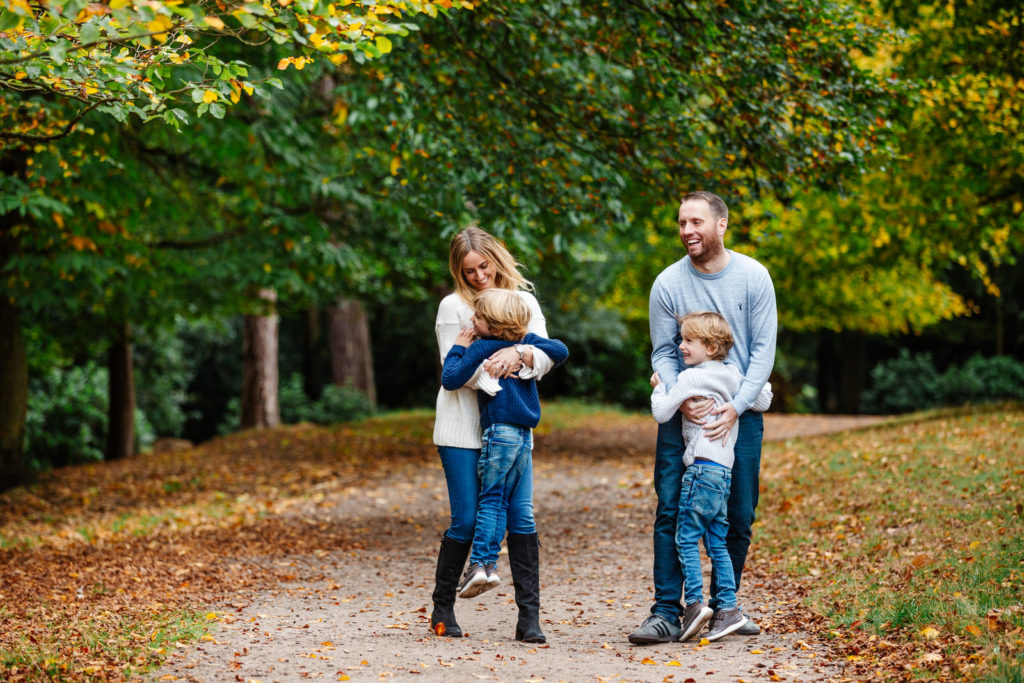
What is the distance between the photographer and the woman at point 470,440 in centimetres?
425

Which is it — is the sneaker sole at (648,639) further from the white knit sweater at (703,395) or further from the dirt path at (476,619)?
the white knit sweater at (703,395)

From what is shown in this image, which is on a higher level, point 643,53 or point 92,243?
point 643,53

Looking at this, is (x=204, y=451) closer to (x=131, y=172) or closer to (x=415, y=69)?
(x=131, y=172)

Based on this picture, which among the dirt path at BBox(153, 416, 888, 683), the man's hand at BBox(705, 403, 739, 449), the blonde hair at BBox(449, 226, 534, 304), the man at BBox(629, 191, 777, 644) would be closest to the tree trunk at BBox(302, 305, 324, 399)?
the dirt path at BBox(153, 416, 888, 683)

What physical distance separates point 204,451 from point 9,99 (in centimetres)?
846

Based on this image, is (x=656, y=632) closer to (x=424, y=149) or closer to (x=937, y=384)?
(x=424, y=149)

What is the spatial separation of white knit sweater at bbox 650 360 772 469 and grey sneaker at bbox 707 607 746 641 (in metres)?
0.71

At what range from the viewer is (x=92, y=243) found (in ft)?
29.8

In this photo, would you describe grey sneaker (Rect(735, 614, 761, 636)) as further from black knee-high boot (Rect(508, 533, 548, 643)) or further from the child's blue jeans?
the child's blue jeans

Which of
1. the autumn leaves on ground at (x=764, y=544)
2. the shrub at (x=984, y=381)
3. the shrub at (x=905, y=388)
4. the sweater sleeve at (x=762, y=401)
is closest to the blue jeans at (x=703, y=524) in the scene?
the sweater sleeve at (x=762, y=401)

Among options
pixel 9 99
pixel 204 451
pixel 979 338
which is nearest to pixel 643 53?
pixel 9 99

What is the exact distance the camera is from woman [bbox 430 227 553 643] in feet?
13.9

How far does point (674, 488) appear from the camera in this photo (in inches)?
172

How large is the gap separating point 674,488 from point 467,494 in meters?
0.98
